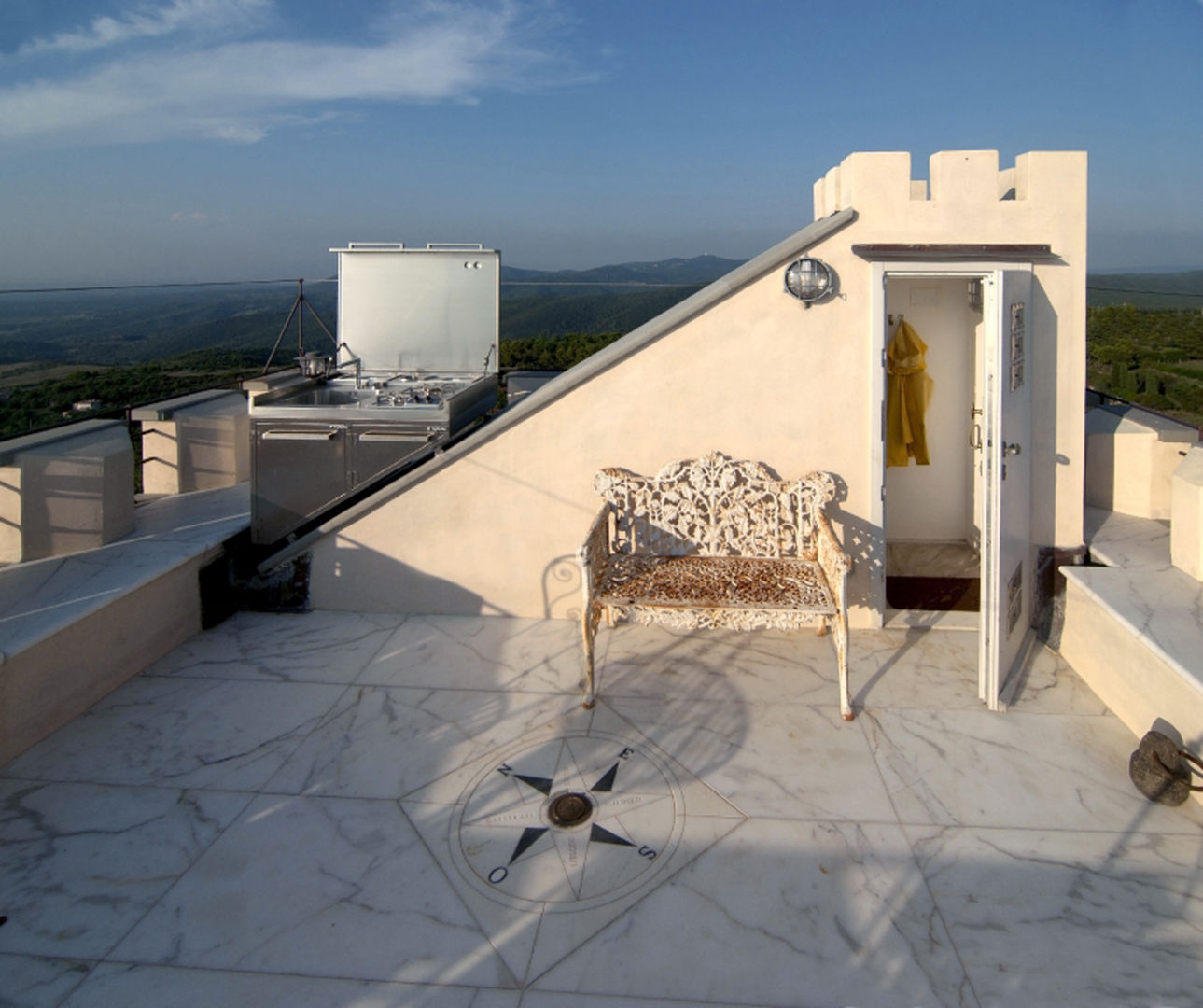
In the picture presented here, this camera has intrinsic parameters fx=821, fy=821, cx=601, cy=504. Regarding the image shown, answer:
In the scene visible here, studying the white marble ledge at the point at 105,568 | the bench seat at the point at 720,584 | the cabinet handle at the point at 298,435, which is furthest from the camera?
the cabinet handle at the point at 298,435

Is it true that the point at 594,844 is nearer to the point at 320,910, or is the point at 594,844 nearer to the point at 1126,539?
the point at 320,910

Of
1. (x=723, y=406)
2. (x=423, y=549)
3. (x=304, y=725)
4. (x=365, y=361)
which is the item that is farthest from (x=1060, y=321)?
(x=365, y=361)

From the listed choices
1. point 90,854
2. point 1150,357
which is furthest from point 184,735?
point 1150,357

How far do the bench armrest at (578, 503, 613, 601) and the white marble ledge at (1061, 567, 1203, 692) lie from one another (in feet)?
6.74

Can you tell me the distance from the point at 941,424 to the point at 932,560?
96 cm

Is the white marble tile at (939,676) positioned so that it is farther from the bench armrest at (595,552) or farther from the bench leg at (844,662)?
the bench armrest at (595,552)

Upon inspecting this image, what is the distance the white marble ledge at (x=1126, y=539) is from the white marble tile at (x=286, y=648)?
352 cm

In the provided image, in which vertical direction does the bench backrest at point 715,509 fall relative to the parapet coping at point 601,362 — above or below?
below

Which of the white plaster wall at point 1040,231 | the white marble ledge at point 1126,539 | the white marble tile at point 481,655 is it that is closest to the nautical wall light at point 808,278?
the white plaster wall at point 1040,231

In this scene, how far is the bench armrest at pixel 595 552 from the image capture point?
11.2 ft

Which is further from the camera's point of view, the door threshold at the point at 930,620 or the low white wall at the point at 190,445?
the low white wall at the point at 190,445

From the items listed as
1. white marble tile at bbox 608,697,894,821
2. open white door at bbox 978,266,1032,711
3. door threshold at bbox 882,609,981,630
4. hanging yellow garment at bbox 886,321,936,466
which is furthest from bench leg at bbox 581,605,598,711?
hanging yellow garment at bbox 886,321,936,466

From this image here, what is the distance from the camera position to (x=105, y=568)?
3.87 metres

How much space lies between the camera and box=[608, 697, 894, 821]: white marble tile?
275 centimetres
